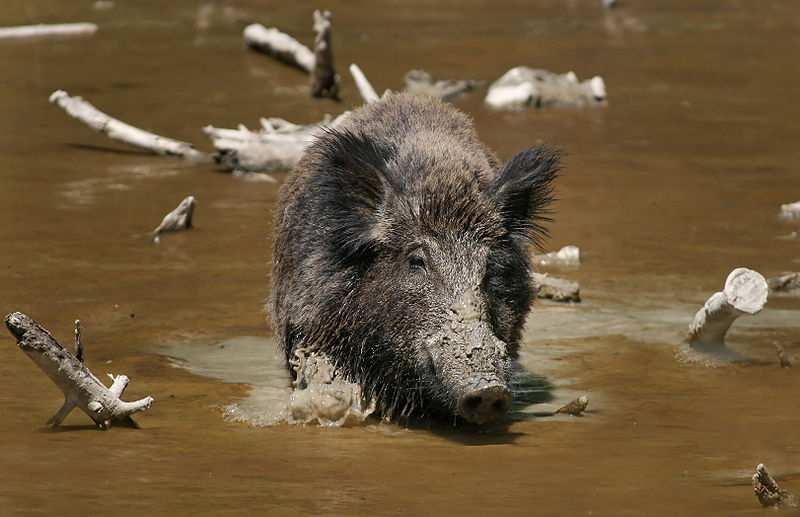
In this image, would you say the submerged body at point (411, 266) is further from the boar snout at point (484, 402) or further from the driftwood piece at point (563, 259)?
the driftwood piece at point (563, 259)

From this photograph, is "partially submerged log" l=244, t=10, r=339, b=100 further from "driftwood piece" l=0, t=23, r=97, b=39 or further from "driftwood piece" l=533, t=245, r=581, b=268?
"driftwood piece" l=533, t=245, r=581, b=268

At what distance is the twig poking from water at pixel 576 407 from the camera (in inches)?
343

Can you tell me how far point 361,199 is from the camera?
29.8 ft

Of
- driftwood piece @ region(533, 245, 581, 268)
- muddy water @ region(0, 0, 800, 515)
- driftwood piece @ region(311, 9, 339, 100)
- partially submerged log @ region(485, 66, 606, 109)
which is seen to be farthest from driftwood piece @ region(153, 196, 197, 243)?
partially submerged log @ region(485, 66, 606, 109)

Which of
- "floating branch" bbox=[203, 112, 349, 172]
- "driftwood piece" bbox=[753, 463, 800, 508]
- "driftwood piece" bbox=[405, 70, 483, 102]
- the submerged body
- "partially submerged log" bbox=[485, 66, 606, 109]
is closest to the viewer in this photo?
"driftwood piece" bbox=[753, 463, 800, 508]

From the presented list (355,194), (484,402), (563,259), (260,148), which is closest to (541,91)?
(260,148)

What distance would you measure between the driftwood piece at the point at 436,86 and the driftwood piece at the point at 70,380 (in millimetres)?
11902

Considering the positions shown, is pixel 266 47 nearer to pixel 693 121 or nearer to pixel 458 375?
pixel 693 121

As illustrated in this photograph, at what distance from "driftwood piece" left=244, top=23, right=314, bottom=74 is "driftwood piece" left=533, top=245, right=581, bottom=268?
8.40 meters

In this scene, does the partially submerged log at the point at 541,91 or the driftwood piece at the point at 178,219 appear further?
the partially submerged log at the point at 541,91

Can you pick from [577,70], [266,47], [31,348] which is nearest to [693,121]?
[577,70]

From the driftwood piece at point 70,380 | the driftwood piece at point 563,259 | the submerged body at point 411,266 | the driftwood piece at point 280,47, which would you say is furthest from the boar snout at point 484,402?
the driftwood piece at point 280,47

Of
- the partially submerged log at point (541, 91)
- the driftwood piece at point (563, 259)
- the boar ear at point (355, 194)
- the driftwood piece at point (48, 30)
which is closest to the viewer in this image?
the boar ear at point (355, 194)

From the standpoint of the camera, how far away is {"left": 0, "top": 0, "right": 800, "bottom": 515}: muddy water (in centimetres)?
718
